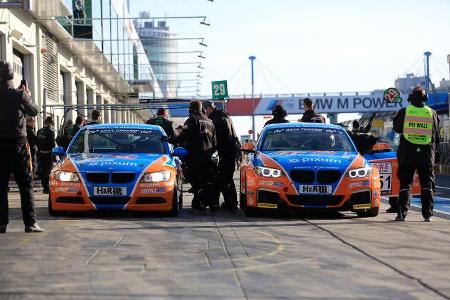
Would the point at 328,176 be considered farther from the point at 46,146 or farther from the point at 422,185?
the point at 46,146

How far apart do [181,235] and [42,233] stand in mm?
1558

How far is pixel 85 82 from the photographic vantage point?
36281 mm

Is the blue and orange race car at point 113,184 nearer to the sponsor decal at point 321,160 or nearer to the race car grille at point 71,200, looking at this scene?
the race car grille at point 71,200

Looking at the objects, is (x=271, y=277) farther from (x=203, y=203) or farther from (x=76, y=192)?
(x=203, y=203)

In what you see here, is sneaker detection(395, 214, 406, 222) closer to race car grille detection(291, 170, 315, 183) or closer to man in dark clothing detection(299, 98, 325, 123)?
race car grille detection(291, 170, 315, 183)

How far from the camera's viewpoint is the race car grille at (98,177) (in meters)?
11.0

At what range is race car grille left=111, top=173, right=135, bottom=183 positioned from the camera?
10984 mm

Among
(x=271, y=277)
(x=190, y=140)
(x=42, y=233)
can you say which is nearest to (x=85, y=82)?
(x=190, y=140)

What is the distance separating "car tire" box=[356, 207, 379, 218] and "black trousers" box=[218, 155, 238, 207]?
2577 millimetres

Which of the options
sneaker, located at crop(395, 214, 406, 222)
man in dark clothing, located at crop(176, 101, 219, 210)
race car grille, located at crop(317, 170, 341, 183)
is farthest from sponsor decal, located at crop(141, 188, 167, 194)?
sneaker, located at crop(395, 214, 406, 222)

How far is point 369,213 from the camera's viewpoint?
1133 cm

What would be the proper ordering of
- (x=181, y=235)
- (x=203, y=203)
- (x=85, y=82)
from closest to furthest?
(x=181, y=235)
(x=203, y=203)
(x=85, y=82)

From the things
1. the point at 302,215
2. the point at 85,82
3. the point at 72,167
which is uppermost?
the point at 85,82

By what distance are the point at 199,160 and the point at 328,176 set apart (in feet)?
8.19
